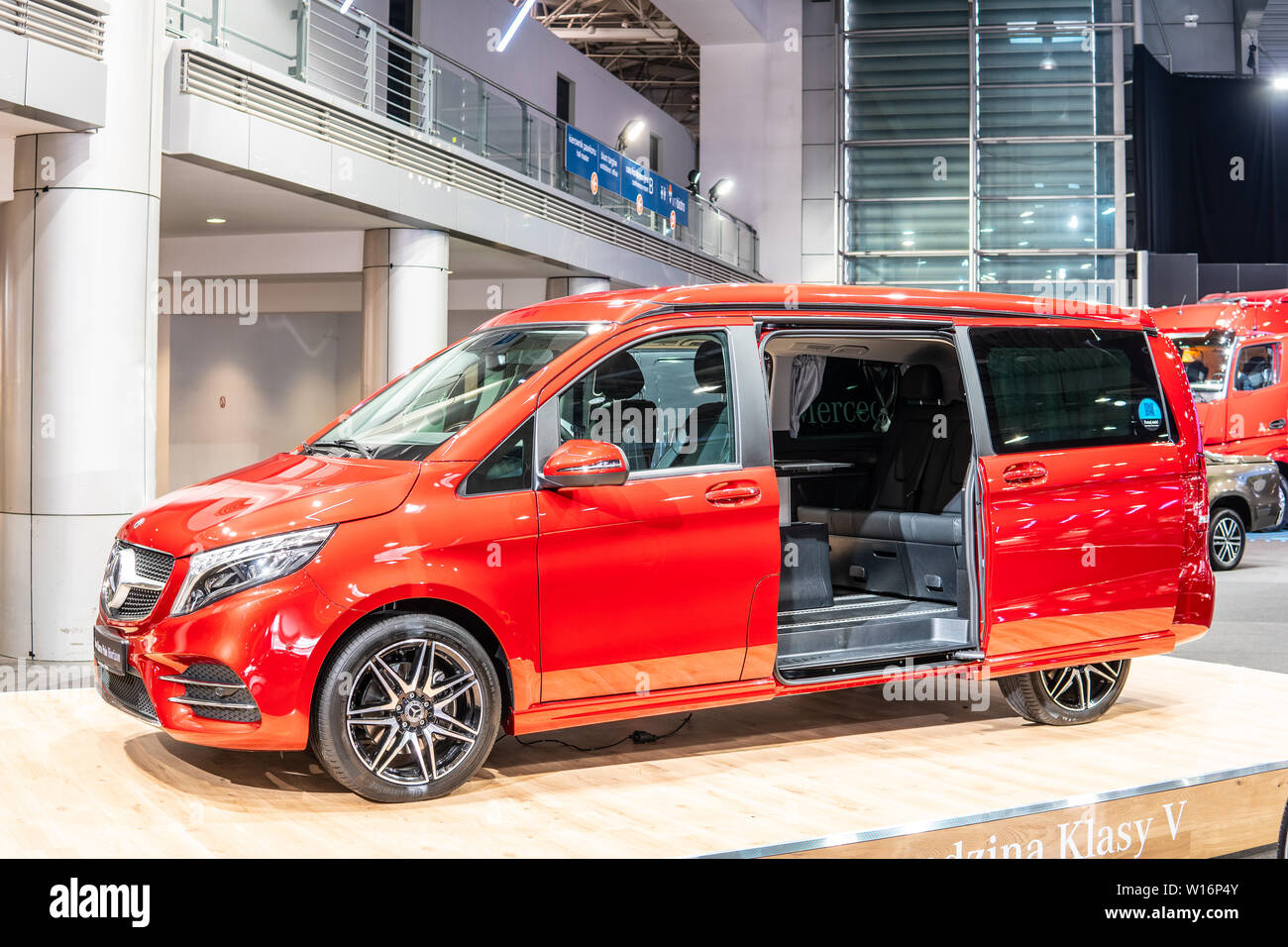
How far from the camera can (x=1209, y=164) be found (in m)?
25.7

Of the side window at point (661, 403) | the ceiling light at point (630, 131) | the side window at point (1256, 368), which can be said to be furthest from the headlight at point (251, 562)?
the ceiling light at point (630, 131)

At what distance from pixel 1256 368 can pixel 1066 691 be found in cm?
1353

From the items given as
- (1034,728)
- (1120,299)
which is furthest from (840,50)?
(1034,728)

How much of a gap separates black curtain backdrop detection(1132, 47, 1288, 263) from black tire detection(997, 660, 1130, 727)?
2113 cm

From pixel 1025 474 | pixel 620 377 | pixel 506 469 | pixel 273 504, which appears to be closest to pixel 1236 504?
pixel 1025 474

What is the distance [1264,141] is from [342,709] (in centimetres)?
2627

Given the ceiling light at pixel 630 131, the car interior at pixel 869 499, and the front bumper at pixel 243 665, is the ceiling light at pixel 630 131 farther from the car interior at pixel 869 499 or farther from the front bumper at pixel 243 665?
the front bumper at pixel 243 665

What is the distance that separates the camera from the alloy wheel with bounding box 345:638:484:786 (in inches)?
162

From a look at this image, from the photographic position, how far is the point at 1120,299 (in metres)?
24.8

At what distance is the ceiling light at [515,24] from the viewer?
64.5 ft

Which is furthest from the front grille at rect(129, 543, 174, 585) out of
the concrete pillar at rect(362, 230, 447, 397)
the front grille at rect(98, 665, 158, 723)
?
the concrete pillar at rect(362, 230, 447, 397)

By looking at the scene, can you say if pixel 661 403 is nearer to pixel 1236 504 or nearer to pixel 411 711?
pixel 411 711

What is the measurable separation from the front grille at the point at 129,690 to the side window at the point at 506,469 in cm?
123

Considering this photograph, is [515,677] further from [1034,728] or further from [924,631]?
[1034,728]
